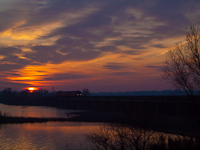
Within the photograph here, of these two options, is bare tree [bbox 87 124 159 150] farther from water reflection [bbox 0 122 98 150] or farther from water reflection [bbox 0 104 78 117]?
water reflection [bbox 0 104 78 117]

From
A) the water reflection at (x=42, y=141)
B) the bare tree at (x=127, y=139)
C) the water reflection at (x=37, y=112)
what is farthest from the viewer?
the water reflection at (x=37, y=112)

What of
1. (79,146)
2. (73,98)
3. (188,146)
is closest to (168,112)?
(79,146)

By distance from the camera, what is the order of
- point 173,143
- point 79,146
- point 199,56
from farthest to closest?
point 79,146 < point 199,56 < point 173,143

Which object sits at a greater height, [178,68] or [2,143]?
[178,68]

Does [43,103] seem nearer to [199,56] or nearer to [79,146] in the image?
[79,146]

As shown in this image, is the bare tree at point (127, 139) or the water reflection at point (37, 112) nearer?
the bare tree at point (127, 139)

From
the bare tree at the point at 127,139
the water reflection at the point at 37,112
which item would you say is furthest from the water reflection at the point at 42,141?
the water reflection at the point at 37,112

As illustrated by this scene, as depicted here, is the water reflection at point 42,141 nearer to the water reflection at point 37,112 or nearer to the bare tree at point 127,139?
the bare tree at point 127,139

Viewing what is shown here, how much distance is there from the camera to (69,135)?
119 feet

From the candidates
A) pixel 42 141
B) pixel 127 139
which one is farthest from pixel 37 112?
pixel 127 139

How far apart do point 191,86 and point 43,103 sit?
137 m

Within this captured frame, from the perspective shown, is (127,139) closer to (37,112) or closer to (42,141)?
(42,141)

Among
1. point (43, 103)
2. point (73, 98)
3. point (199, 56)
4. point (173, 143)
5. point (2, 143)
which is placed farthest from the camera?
point (43, 103)

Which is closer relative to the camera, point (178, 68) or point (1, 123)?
point (178, 68)
